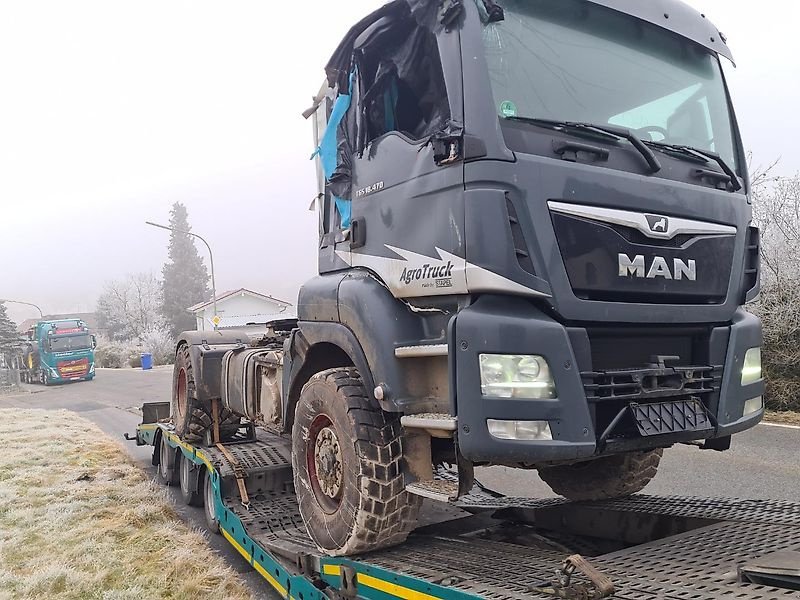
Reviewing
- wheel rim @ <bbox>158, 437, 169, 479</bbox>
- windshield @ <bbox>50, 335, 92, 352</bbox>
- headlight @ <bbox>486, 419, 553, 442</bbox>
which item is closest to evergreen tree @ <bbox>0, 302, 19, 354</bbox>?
windshield @ <bbox>50, 335, 92, 352</bbox>

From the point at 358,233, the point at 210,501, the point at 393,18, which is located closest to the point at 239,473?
the point at 210,501

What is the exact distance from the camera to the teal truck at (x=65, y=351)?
33.5 meters

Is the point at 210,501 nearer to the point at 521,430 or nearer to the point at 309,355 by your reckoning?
the point at 309,355

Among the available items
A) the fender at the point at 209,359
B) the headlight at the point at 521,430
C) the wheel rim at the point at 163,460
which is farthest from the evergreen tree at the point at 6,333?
the headlight at the point at 521,430

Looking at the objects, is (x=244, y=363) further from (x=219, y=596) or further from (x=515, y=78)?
(x=515, y=78)

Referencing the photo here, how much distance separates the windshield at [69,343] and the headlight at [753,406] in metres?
35.8

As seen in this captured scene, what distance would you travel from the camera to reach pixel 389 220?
11.3 feet

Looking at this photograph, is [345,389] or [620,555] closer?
[620,555]

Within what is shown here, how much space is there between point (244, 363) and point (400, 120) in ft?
9.89

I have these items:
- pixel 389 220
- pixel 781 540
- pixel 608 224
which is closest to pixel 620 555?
pixel 781 540

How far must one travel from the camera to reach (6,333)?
44375 millimetres

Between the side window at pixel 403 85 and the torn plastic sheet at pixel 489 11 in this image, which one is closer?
the torn plastic sheet at pixel 489 11

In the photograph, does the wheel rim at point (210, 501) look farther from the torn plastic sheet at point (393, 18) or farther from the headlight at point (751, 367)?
the headlight at point (751, 367)

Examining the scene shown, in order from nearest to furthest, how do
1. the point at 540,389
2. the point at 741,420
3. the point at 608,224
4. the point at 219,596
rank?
the point at 540,389 < the point at 608,224 < the point at 741,420 < the point at 219,596
